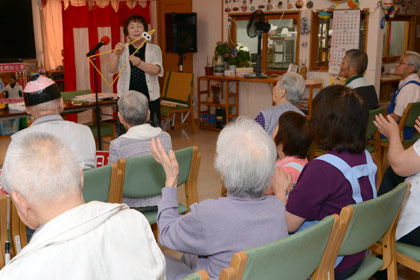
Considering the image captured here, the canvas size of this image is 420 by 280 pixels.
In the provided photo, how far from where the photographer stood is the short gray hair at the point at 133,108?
9.74 feet

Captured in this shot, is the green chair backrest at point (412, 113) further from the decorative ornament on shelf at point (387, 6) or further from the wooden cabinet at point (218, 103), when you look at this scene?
the wooden cabinet at point (218, 103)

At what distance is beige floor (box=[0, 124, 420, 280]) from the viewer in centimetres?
450

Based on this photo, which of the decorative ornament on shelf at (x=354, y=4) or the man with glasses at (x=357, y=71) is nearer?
the man with glasses at (x=357, y=71)

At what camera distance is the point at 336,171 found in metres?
1.93

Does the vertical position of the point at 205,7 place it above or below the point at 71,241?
above

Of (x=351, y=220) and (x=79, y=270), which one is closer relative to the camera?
(x=79, y=270)

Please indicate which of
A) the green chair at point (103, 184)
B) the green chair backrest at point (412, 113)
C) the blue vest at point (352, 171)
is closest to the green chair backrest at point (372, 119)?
the green chair backrest at point (412, 113)

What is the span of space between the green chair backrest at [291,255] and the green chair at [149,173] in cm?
119

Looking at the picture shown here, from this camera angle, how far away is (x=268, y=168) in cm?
164

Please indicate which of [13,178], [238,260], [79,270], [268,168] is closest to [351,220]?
[268,168]

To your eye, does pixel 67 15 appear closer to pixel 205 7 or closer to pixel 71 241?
pixel 205 7

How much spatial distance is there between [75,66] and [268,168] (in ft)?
21.1

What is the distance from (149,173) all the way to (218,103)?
493 cm

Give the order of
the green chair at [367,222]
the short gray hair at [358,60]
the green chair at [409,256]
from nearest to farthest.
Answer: the green chair at [367,222] < the green chair at [409,256] < the short gray hair at [358,60]
